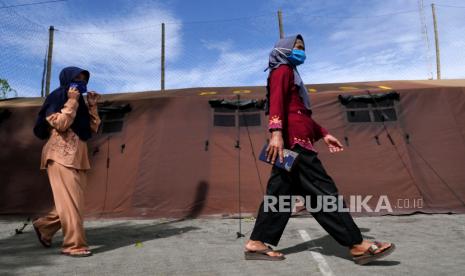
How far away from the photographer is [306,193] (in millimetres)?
3105

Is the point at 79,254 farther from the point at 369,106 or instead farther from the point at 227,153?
the point at 369,106

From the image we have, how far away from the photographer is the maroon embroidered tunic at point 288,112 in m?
3.08

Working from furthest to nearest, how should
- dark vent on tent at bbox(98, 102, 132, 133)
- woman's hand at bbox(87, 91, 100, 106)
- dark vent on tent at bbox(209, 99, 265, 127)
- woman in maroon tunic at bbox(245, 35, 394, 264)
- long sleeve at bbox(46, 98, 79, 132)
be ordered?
1. dark vent on tent at bbox(98, 102, 132, 133)
2. dark vent on tent at bbox(209, 99, 265, 127)
3. woman's hand at bbox(87, 91, 100, 106)
4. long sleeve at bbox(46, 98, 79, 132)
5. woman in maroon tunic at bbox(245, 35, 394, 264)

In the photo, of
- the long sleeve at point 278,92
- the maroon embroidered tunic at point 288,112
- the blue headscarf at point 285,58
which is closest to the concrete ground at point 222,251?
the maroon embroidered tunic at point 288,112

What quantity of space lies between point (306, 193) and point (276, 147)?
43 cm

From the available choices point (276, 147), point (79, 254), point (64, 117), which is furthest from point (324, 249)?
point (64, 117)

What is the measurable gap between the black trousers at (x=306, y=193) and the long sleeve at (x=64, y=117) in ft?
5.70

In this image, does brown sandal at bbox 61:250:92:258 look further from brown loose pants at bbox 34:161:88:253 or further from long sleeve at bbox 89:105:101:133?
long sleeve at bbox 89:105:101:133

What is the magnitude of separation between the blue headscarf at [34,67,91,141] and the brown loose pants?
35 centimetres

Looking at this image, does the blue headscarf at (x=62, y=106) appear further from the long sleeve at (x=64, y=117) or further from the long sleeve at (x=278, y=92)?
the long sleeve at (x=278, y=92)

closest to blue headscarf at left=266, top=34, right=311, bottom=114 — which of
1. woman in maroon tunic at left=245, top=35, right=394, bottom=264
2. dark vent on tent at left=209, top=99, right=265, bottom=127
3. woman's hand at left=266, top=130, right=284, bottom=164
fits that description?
woman in maroon tunic at left=245, top=35, right=394, bottom=264

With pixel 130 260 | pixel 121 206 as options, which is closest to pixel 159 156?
pixel 121 206

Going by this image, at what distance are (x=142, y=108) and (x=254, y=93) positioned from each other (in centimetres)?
169

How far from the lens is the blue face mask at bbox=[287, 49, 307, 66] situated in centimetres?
324
